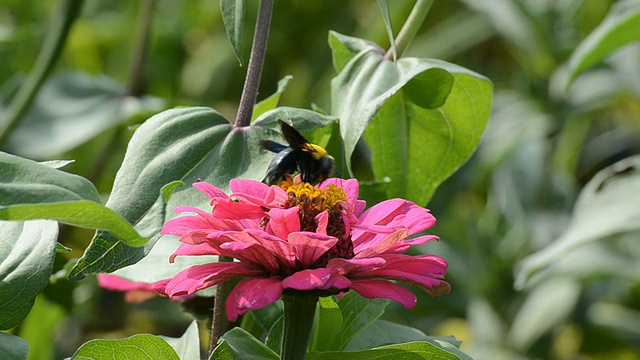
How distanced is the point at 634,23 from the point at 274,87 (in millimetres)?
788

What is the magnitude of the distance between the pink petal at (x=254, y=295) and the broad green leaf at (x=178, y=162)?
51 mm

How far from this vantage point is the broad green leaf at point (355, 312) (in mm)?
514

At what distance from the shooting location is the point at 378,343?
0.54 meters

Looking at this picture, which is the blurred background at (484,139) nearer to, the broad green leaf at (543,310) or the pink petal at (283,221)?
the broad green leaf at (543,310)

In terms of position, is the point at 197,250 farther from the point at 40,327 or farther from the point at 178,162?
the point at 40,327

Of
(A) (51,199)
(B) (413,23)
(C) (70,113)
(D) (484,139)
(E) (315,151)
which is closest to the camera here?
(A) (51,199)

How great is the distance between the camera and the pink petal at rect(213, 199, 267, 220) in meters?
0.43

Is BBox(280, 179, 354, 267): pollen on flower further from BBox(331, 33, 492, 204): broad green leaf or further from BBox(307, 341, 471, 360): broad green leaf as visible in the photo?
BBox(331, 33, 492, 204): broad green leaf

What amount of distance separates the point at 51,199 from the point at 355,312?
0.18 meters

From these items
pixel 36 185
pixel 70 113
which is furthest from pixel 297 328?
pixel 70 113

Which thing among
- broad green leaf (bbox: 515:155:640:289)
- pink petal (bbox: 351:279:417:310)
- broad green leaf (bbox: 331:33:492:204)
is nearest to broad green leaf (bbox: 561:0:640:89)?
broad green leaf (bbox: 515:155:640:289)

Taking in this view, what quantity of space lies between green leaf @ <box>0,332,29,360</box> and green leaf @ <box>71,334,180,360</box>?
25 millimetres

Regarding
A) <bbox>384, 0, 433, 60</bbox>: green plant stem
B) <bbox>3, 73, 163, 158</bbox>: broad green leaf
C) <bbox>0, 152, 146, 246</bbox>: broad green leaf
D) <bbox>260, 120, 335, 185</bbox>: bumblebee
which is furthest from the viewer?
<bbox>3, 73, 163, 158</bbox>: broad green leaf

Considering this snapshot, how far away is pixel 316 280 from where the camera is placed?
1.32ft
